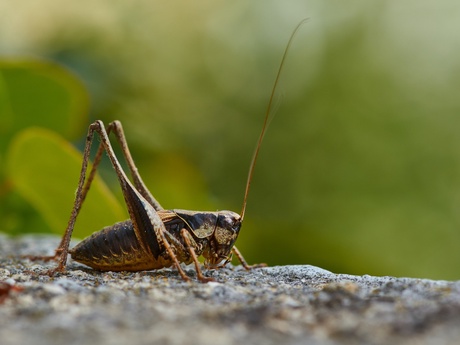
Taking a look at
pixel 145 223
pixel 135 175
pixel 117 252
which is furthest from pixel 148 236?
pixel 135 175

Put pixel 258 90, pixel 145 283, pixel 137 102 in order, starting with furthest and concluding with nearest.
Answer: pixel 258 90, pixel 137 102, pixel 145 283

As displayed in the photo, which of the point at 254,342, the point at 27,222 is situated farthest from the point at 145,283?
the point at 27,222

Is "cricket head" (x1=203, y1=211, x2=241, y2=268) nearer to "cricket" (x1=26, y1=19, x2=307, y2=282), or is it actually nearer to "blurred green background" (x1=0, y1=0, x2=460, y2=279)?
"cricket" (x1=26, y1=19, x2=307, y2=282)

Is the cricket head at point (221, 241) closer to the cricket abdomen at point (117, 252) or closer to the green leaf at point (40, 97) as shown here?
the cricket abdomen at point (117, 252)

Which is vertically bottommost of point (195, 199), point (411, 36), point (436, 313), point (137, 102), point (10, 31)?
point (436, 313)

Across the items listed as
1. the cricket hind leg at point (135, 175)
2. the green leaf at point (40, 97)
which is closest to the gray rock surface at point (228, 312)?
the cricket hind leg at point (135, 175)

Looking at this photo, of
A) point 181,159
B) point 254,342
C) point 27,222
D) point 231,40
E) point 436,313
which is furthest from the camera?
point 231,40

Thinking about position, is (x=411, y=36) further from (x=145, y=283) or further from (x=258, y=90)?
(x=145, y=283)

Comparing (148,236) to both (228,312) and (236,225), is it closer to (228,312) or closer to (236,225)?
(236,225)
